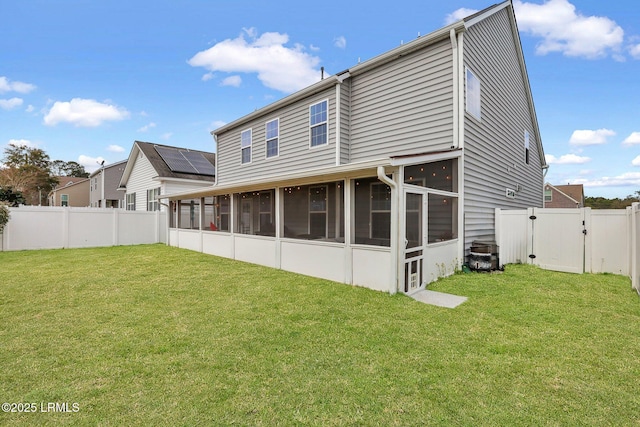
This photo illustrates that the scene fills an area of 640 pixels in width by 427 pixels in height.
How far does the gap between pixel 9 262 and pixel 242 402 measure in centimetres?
1071

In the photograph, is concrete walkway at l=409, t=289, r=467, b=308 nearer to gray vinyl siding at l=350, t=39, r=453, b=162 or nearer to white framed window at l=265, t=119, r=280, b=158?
gray vinyl siding at l=350, t=39, r=453, b=162

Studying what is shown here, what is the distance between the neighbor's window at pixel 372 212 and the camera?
555cm

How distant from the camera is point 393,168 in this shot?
17.4 feet

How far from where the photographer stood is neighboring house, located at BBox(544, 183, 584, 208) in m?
29.9

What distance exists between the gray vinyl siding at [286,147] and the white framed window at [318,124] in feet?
0.46

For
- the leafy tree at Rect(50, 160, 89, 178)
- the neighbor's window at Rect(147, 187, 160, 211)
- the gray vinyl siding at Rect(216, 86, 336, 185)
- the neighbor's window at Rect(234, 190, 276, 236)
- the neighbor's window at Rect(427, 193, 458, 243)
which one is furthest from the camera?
the leafy tree at Rect(50, 160, 89, 178)

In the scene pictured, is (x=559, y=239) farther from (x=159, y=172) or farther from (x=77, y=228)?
(x=77, y=228)

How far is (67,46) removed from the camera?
524 inches

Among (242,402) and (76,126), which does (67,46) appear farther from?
(76,126)

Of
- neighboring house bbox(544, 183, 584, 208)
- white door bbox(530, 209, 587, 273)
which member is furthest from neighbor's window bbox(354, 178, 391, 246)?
neighboring house bbox(544, 183, 584, 208)

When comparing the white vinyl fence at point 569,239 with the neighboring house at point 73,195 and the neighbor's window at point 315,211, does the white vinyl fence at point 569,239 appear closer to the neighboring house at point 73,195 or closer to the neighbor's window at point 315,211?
the neighbor's window at point 315,211

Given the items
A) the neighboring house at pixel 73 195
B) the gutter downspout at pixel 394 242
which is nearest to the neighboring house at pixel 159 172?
the gutter downspout at pixel 394 242

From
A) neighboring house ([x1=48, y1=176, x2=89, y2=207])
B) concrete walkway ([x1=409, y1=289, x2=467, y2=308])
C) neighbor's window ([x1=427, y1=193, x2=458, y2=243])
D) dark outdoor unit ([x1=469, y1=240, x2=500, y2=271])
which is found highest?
neighboring house ([x1=48, y1=176, x2=89, y2=207])

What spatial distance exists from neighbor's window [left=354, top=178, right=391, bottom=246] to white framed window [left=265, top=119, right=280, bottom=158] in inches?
235
